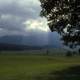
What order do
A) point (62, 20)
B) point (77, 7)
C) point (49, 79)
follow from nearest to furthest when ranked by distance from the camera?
point (49, 79) → point (77, 7) → point (62, 20)

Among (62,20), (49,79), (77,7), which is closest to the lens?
(49,79)

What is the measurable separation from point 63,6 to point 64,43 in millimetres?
7556

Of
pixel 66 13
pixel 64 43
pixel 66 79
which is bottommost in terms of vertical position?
pixel 66 79

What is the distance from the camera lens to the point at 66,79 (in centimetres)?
3119

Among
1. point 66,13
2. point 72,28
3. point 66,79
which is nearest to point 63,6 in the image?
point 66,13

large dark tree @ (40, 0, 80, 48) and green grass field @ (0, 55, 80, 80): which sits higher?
large dark tree @ (40, 0, 80, 48)

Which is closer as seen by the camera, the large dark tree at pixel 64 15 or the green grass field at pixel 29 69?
the green grass field at pixel 29 69

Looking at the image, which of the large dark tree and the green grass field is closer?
the green grass field

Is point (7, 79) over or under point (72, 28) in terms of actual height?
under

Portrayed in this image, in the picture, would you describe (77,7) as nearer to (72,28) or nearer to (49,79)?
(72,28)

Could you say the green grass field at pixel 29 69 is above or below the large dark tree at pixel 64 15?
below

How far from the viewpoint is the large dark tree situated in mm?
41812

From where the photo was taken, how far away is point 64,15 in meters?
43.5

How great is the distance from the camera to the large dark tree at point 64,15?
4181 centimetres
